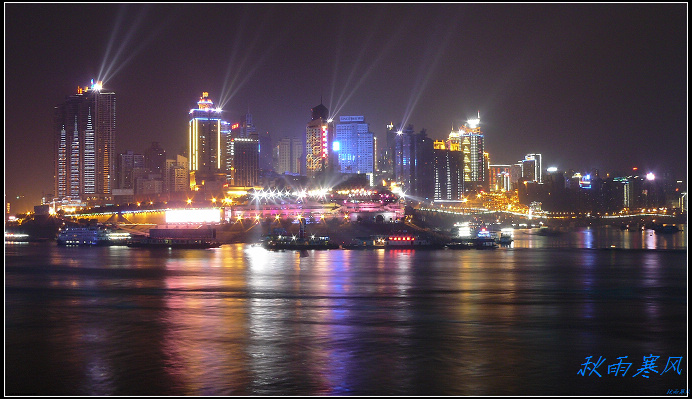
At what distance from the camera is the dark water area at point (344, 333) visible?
12.1m

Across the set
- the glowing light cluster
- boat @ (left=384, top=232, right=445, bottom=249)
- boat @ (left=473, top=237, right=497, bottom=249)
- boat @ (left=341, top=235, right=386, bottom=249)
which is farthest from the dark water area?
the glowing light cluster

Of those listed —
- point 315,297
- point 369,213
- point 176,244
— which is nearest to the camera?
point 315,297

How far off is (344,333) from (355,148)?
13677 cm

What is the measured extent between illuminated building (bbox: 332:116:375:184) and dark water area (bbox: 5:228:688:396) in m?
119

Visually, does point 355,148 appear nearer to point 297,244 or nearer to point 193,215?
point 193,215

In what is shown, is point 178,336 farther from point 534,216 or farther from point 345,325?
point 534,216

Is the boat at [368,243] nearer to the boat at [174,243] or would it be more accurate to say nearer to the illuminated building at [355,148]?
the boat at [174,243]

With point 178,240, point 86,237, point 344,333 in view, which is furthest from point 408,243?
point 344,333

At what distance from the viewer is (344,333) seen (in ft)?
53.6

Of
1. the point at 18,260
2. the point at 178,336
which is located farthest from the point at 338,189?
the point at 178,336

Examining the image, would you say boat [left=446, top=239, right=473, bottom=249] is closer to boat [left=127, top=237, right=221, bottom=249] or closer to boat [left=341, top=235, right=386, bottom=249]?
boat [left=341, top=235, right=386, bottom=249]

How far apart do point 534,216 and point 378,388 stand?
11434cm

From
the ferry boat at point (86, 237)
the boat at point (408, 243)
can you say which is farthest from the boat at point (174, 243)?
the boat at point (408, 243)

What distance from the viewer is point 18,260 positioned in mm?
41656
